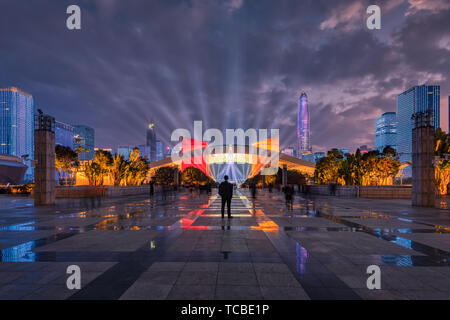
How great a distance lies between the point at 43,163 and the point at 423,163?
87.2 feet

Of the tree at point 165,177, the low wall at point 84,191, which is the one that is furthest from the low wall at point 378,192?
the tree at point 165,177

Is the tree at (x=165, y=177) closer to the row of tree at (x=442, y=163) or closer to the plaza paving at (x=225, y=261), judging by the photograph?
the row of tree at (x=442, y=163)

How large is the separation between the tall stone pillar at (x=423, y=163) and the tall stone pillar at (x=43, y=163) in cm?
2543

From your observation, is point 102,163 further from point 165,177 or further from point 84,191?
point 165,177

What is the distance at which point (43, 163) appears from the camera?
18172 millimetres

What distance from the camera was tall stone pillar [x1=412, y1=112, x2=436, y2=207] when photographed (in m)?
16.7

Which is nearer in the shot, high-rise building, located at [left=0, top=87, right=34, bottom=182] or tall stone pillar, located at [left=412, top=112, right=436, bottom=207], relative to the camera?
tall stone pillar, located at [left=412, top=112, right=436, bottom=207]

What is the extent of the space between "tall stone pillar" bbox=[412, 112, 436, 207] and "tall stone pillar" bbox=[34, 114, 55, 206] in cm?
2543

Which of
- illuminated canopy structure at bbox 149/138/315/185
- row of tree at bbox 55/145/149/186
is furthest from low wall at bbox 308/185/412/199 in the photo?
illuminated canopy structure at bbox 149/138/315/185

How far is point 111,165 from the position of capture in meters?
33.7

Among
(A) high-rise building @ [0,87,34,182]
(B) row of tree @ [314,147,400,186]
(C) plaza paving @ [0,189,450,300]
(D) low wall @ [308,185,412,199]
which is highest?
(A) high-rise building @ [0,87,34,182]

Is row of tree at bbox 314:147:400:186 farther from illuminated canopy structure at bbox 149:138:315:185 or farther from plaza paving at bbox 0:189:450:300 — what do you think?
illuminated canopy structure at bbox 149:138:315:185
